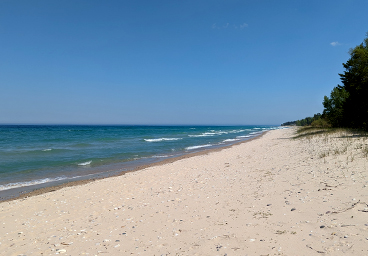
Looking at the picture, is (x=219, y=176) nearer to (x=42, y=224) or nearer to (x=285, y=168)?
(x=285, y=168)

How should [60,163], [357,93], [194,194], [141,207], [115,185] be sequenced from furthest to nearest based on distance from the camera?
[357,93]
[60,163]
[115,185]
[194,194]
[141,207]

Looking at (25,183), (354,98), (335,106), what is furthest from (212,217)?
(335,106)

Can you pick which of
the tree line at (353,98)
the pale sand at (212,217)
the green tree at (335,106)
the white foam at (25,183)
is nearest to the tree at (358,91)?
the tree line at (353,98)

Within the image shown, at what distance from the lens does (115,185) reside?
9.99 metres

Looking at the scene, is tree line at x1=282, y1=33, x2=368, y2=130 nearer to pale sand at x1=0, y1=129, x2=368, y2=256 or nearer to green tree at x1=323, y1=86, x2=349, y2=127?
green tree at x1=323, y1=86, x2=349, y2=127

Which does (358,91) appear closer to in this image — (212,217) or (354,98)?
(354,98)

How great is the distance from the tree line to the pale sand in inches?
722

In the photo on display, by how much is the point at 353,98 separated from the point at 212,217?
1203 inches

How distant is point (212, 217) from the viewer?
17.6ft

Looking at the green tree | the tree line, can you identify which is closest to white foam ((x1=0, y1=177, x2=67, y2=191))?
the tree line

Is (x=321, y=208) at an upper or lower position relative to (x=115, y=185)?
upper

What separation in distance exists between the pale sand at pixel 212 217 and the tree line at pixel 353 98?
1834cm

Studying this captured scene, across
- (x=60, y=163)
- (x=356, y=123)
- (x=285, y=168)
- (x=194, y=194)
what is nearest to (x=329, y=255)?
(x=194, y=194)

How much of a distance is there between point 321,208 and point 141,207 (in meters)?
5.05
